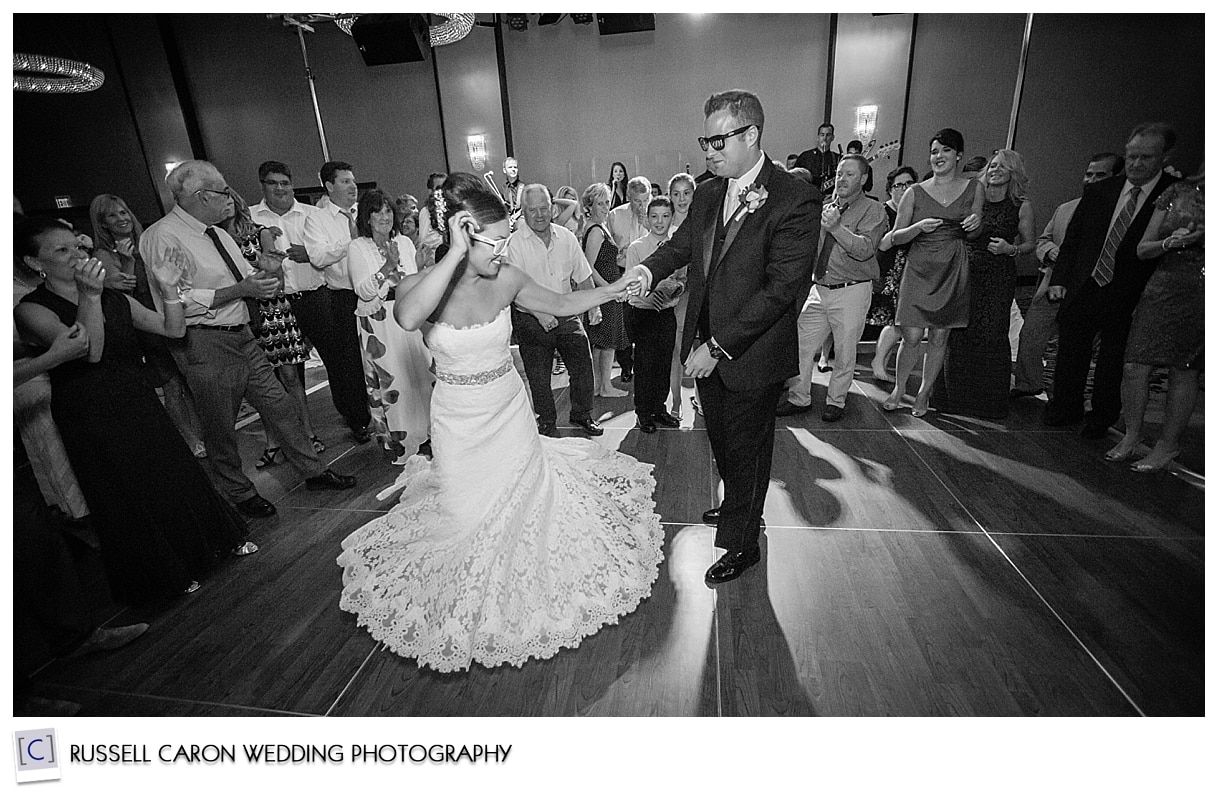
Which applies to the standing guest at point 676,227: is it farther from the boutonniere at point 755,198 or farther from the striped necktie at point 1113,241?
the striped necktie at point 1113,241

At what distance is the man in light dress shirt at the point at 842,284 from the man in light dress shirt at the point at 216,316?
325cm

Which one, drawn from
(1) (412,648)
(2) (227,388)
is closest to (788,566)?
(1) (412,648)

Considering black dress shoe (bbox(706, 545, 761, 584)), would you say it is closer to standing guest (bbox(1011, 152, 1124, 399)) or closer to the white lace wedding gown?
the white lace wedding gown

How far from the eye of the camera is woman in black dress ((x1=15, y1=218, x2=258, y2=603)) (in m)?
1.75

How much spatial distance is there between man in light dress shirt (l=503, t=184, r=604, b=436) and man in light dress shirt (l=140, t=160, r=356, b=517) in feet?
4.75

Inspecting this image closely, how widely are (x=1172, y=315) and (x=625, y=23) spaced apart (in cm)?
683

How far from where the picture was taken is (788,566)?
226 cm

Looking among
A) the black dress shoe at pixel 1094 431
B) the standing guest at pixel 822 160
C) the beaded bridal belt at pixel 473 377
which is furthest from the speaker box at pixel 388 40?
the black dress shoe at pixel 1094 431

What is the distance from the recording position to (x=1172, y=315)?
267 cm

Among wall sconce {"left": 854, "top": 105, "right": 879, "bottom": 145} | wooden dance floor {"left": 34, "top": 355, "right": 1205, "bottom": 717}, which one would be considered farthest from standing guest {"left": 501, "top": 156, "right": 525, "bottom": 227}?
wall sconce {"left": 854, "top": 105, "right": 879, "bottom": 145}

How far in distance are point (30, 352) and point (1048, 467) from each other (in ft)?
15.3

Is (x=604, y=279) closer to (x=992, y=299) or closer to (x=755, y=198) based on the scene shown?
(x=755, y=198)

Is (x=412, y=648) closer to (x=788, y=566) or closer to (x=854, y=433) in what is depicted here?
(x=788, y=566)
